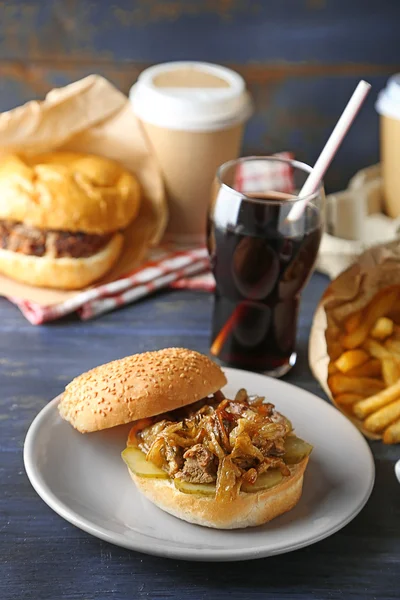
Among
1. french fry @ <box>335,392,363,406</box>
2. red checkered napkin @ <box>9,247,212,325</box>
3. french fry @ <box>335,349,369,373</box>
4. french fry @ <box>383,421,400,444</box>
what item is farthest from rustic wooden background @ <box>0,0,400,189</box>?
french fry @ <box>383,421,400,444</box>

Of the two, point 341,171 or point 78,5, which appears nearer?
point 78,5

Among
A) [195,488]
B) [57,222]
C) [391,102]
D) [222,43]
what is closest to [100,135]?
[57,222]

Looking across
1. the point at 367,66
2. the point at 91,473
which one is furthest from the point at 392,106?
the point at 91,473

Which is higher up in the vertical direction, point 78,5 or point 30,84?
point 78,5

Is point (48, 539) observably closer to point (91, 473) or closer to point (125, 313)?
point (91, 473)

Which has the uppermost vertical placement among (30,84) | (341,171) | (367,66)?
(367,66)

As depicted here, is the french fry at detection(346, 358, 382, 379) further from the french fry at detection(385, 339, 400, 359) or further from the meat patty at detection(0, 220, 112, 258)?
the meat patty at detection(0, 220, 112, 258)

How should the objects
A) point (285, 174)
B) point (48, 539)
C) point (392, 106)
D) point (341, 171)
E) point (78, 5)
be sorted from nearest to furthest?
1. point (48, 539)
2. point (285, 174)
3. point (392, 106)
4. point (78, 5)
5. point (341, 171)

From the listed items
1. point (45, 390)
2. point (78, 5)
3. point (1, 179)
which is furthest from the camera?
point (78, 5)
